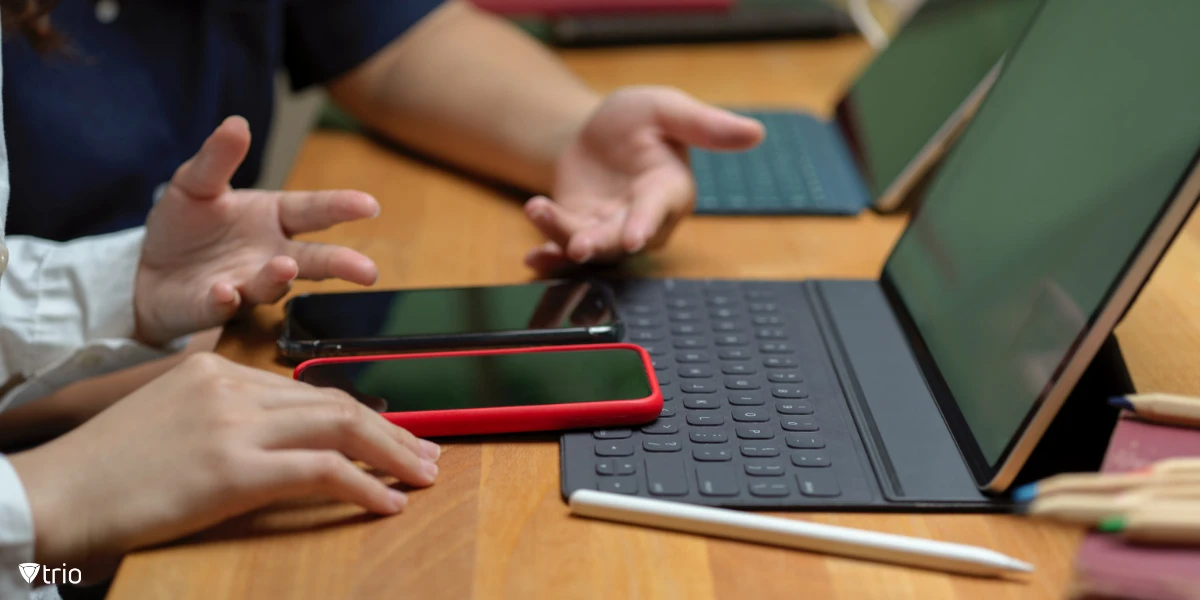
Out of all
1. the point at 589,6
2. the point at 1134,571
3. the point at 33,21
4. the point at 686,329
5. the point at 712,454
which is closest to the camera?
the point at 1134,571

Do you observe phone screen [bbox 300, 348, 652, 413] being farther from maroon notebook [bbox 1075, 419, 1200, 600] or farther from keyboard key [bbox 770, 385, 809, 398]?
maroon notebook [bbox 1075, 419, 1200, 600]

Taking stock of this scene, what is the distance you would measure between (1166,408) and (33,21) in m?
0.67

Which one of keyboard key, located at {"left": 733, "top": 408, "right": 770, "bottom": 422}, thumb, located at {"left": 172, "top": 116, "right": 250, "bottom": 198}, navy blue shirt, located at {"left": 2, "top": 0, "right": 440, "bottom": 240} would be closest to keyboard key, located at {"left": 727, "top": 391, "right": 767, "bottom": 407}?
keyboard key, located at {"left": 733, "top": 408, "right": 770, "bottom": 422}

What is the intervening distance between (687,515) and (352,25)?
0.57 m

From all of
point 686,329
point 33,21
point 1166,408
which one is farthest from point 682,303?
A: point 33,21

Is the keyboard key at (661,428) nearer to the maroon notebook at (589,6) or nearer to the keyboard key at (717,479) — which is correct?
the keyboard key at (717,479)

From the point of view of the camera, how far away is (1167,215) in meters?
0.32

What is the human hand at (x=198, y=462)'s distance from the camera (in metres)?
0.34

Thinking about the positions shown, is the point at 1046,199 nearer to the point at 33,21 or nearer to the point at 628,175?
the point at 628,175

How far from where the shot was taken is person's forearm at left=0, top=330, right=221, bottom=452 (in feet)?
1.81

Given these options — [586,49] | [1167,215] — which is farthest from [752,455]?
[586,49]

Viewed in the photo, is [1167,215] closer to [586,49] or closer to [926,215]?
[926,215]

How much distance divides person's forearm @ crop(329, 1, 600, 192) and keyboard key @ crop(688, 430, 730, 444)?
305mm

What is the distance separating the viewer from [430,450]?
38 centimetres
